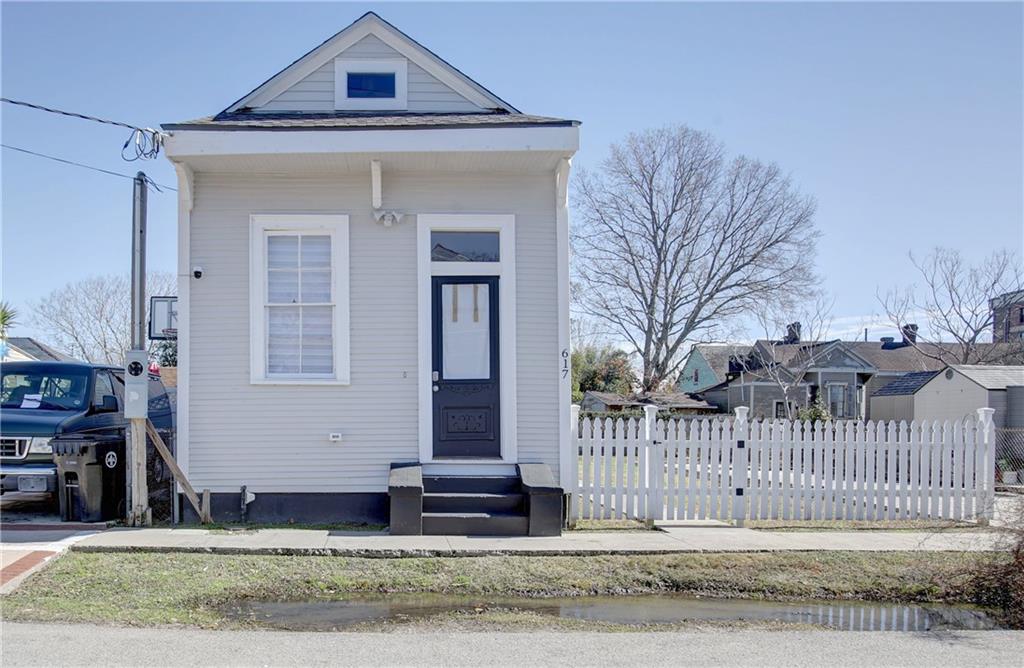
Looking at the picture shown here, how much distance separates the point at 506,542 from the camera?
878cm

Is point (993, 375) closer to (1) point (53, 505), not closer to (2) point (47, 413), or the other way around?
(1) point (53, 505)

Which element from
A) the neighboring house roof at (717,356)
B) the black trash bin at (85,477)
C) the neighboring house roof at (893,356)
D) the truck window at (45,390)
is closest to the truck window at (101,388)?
the truck window at (45,390)

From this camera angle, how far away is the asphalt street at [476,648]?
5367 mm

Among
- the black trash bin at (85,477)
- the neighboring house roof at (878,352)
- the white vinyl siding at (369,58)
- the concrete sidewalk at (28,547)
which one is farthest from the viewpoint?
the neighboring house roof at (878,352)

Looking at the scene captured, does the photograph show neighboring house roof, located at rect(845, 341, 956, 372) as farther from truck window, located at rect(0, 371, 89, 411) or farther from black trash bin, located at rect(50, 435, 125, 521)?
black trash bin, located at rect(50, 435, 125, 521)

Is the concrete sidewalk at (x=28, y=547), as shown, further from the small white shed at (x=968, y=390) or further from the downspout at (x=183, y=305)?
the small white shed at (x=968, y=390)

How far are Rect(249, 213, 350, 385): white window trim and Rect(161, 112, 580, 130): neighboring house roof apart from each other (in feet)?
3.60

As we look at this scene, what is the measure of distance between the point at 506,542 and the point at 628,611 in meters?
2.13

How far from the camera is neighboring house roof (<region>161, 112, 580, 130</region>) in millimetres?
9555

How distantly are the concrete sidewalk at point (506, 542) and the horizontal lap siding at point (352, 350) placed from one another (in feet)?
3.51

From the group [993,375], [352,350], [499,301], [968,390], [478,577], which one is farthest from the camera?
[968,390]

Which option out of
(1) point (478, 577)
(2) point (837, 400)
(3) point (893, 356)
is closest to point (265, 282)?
(1) point (478, 577)

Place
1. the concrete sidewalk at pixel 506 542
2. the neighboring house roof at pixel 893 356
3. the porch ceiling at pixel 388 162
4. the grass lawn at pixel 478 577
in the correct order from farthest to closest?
the neighboring house roof at pixel 893 356
the porch ceiling at pixel 388 162
the concrete sidewalk at pixel 506 542
the grass lawn at pixel 478 577

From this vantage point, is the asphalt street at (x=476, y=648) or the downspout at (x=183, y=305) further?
the downspout at (x=183, y=305)
